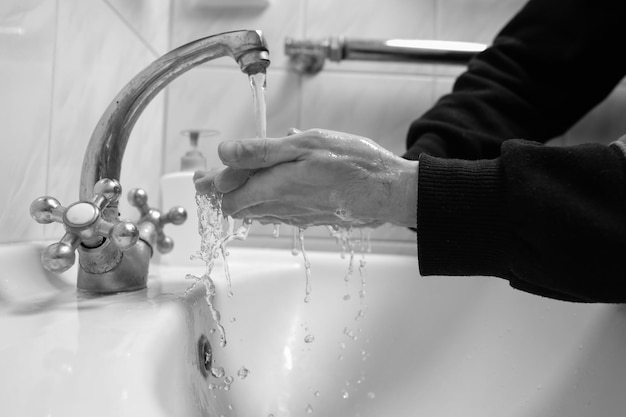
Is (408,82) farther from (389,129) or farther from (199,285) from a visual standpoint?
(199,285)

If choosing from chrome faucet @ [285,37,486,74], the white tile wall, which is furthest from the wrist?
chrome faucet @ [285,37,486,74]

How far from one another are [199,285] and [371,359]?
284 mm

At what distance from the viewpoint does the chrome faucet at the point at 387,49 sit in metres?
0.87

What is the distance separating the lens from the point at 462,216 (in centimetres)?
45

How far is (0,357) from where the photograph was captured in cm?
30

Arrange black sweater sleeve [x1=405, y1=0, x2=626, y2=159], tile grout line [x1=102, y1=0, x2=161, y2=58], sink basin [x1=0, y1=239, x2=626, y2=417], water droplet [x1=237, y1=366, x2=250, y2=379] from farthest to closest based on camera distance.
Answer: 1. black sweater sleeve [x1=405, y1=0, x2=626, y2=159]
2. tile grout line [x1=102, y1=0, x2=161, y2=58]
3. water droplet [x1=237, y1=366, x2=250, y2=379]
4. sink basin [x1=0, y1=239, x2=626, y2=417]

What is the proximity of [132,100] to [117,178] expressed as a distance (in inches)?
2.8

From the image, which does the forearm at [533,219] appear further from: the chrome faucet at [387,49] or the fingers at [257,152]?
the chrome faucet at [387,49]

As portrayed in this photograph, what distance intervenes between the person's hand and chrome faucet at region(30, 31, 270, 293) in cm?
7

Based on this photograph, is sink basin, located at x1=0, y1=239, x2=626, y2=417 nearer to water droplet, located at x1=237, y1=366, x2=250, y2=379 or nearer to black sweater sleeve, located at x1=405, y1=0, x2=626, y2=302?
water droplet, located at x1=237, y1=366, x2=250, y2=379

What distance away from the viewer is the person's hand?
1.50ft

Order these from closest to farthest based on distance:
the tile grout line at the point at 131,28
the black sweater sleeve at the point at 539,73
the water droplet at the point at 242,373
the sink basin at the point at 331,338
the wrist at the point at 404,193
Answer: the sink basin at the point at 331,338 → the wrist at the point at 404,193 → the water droplet at the point at 242,373 → the tile grout line at the point at 131,28 → the black sweater sleeve at the point at 539,73

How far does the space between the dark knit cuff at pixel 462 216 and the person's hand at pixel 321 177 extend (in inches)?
0.7

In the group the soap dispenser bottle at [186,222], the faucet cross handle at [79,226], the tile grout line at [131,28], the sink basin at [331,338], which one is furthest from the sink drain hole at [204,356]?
the tile grout line at [131,28]
